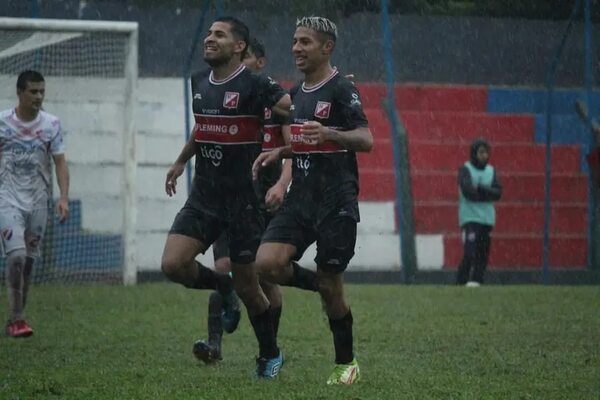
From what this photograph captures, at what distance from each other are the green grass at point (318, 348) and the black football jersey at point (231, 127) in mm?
1258

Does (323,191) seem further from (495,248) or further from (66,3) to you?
(495,248)

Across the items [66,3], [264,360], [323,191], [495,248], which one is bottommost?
[495,248]

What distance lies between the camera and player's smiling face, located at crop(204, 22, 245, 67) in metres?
8.75

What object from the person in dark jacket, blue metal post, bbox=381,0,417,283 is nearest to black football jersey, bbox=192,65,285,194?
blue metal post, bbox=381,0,417,283

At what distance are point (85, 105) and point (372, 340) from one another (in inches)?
313

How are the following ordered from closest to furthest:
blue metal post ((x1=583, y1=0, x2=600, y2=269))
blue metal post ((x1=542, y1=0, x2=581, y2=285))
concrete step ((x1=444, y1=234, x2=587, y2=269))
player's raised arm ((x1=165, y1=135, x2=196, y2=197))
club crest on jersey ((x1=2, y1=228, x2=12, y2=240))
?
player's raised arm ((x1=165, y1=135, x2=196, y2=197)) → club crest on jersey ((x1=2, y1=228, x2=12, y2=240)) → blue metal post ((x1=583, y1=0, x2=600, y2=269)) → blue metal post ((x1=542, y1=0, x2=581, y2=285)) → concrete step ((x1=444, y1=234, x2=587, y2=269))

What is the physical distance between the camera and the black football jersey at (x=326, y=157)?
8141 millimetres

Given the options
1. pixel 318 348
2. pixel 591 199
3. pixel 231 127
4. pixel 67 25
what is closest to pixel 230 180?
pixel 231 127

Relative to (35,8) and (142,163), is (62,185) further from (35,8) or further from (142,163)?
(142,163)

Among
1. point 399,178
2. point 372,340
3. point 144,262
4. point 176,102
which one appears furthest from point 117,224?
point 372,340

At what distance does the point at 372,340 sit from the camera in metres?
11.0

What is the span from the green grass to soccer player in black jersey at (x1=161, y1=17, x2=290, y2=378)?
610mm

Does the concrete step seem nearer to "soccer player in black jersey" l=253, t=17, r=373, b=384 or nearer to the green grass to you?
the green grass

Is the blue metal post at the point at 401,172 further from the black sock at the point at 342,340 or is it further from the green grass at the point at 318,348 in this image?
the black sock at the point at 342,340
